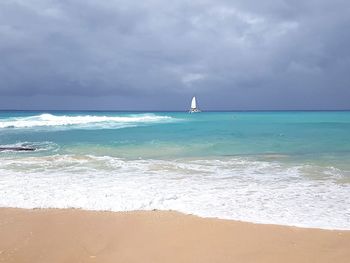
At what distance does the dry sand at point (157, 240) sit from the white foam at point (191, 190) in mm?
519

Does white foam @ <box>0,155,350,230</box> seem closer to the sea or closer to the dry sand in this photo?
the sea

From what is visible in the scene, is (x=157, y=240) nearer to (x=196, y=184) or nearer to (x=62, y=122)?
(x=196, y=184)

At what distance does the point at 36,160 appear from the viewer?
40.8 ft

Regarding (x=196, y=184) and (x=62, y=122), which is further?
(x=62, y=122)

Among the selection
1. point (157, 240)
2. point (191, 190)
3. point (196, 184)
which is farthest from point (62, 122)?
point (157, 240)

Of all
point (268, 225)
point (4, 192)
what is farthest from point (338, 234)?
point (4, 192)

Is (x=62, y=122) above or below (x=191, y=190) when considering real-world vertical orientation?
above

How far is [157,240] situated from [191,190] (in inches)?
113

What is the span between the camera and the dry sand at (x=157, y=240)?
4.30 meters

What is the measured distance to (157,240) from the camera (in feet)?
16.0

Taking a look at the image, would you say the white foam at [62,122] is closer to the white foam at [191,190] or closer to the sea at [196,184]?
the sea at [196,184]

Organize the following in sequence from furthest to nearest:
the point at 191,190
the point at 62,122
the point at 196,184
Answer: the point at 62,122
the point at 196,184
the point at 191,190

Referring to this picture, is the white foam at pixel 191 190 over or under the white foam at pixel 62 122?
under

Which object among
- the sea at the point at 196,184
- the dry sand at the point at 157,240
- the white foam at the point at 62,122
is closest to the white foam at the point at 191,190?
the sea at the point at 196,184
